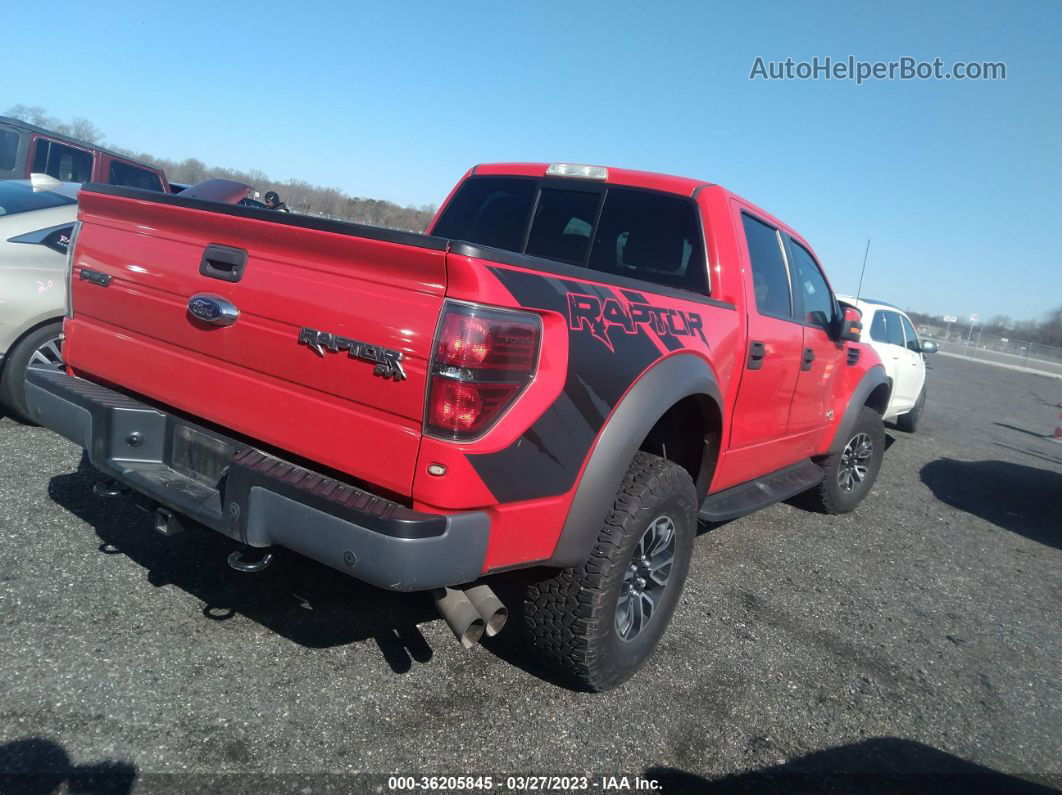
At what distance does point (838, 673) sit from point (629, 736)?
1.22m

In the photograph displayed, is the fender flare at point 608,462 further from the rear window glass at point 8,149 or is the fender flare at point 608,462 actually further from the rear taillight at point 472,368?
the rear window glass at point 8,149

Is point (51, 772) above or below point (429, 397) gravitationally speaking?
below

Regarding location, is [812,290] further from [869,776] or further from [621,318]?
[869,776]

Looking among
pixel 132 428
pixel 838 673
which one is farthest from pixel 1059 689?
pixel 132 428

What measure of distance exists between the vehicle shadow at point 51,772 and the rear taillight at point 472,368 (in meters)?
1.34

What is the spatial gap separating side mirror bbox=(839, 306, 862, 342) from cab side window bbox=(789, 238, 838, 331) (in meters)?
0.08

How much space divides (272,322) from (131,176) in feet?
28.9

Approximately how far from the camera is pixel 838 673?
10.6 feet

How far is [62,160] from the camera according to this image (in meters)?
8.69

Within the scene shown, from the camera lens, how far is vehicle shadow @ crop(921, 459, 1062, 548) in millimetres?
6152

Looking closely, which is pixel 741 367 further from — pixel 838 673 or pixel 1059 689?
pixel 1059 689

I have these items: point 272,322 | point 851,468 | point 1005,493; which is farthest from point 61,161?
point 1005,493

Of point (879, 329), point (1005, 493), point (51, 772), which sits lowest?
point (51, 772)

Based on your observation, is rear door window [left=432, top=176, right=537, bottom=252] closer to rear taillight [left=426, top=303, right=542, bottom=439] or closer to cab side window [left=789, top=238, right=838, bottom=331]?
cab side window [left=789, top=238, right=838, bottom=331]
